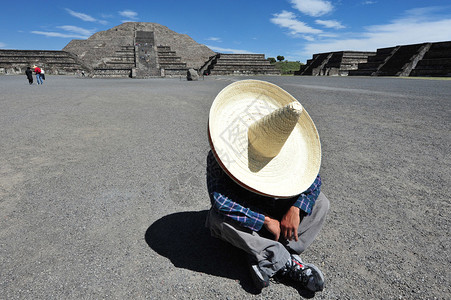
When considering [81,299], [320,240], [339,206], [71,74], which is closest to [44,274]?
[81,299]

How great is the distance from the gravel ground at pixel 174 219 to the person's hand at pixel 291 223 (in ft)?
1.17

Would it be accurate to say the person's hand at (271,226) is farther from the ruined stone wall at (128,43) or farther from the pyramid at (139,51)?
the ruined stone wall at (128,43)

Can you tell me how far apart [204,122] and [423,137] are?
4460 mm

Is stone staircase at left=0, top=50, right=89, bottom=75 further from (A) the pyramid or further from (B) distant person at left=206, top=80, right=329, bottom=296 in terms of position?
(B) distant person at left=206, top=80, right=329, bottom=296

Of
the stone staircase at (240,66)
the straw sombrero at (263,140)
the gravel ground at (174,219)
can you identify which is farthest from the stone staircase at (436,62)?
the straw sombrero at (263,140)

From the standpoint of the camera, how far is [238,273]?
6.16 feet

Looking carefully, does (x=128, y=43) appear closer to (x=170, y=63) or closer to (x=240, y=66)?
(x=170, y=63)

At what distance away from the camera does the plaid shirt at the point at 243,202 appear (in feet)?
A: 5.48

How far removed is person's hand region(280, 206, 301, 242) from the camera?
1763 mm

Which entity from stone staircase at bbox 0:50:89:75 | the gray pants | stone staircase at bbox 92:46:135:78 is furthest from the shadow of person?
stone staircase at bbox 0:50:89:75

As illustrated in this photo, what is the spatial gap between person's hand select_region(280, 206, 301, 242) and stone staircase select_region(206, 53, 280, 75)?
31478 mm

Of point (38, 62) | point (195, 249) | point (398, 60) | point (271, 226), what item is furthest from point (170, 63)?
point (271, 226)

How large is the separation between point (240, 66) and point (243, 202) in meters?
32.7

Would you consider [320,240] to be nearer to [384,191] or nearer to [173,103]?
[384,191]
